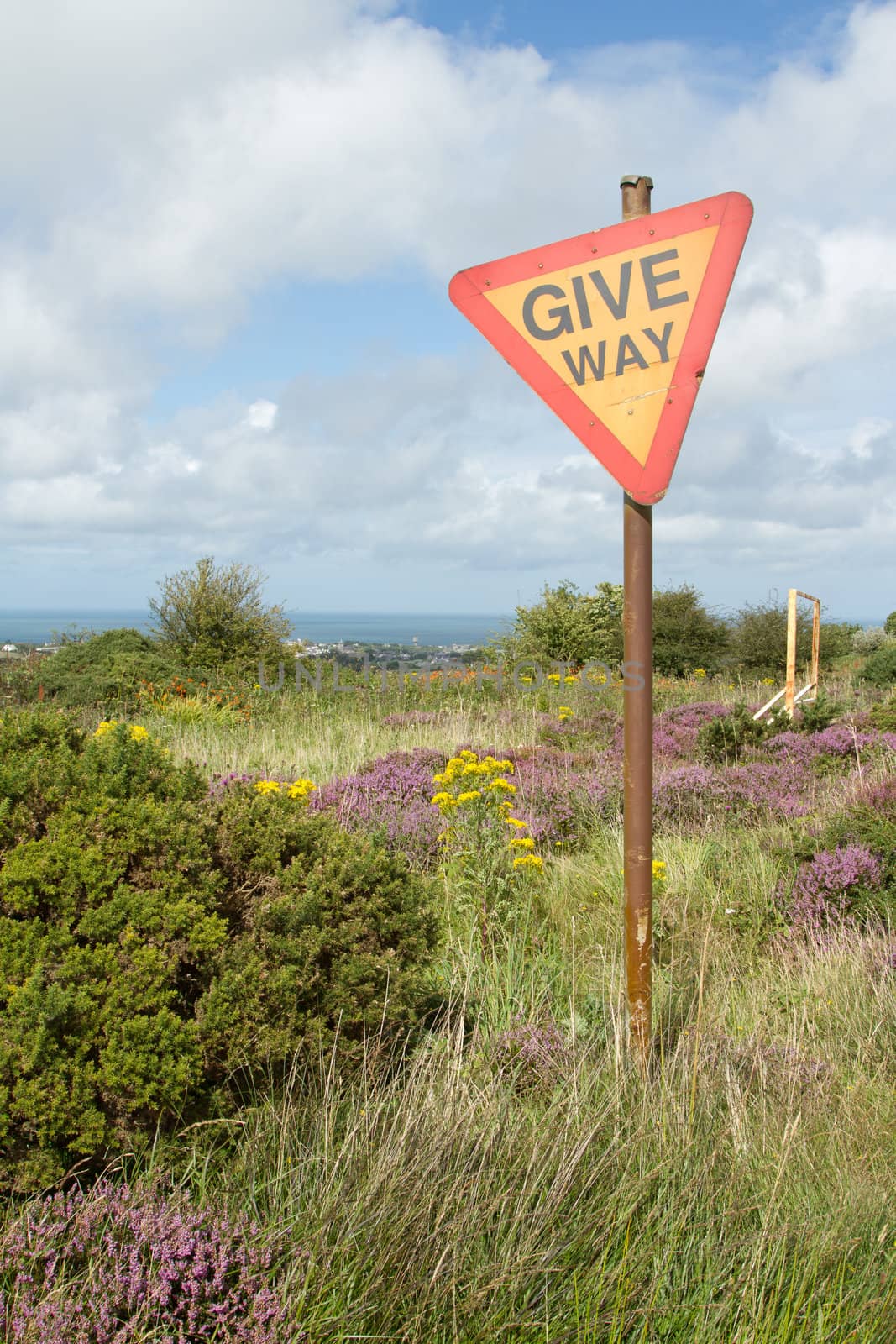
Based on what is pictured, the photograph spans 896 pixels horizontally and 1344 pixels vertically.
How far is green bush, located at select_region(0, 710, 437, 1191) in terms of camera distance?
210 centimetres

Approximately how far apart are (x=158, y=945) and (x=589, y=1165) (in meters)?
1.20

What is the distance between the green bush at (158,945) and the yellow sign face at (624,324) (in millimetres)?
1600

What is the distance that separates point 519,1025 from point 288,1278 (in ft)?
4.38

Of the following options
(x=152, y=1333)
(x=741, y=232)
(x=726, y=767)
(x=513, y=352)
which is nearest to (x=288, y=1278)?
(x=152, y=1333)

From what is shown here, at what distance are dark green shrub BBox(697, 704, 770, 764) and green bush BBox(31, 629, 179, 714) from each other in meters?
7.73

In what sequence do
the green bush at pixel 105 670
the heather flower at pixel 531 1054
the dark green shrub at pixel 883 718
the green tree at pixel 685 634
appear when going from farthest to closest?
the green tree at pixel 685 634 < the green bush at pixel 105 670 < the dark green shrub at pixel 883 718 < the heather flower at pixel 531 1054

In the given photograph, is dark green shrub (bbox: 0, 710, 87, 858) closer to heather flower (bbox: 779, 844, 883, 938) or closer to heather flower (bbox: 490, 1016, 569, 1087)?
heather flower (bbox: 490, 1016, 569, 1087)

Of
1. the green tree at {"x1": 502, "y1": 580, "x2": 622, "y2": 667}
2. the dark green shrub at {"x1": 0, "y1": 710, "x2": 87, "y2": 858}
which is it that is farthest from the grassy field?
the green tree at {"x1": 502, "y1": 580, "x2": 622, "y2": 667}

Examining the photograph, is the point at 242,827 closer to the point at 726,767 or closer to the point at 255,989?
the point at 255,989

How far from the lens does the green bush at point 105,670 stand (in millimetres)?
13062

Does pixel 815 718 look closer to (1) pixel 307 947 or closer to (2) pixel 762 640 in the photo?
(1) pixel 307 947

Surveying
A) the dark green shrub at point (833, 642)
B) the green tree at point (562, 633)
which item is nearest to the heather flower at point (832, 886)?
the green tree at point (562, 633)

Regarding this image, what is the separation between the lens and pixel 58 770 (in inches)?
106

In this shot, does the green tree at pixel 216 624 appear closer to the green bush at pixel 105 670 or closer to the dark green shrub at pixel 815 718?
the green bush at pixel 105 670
